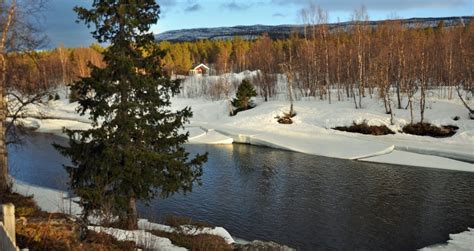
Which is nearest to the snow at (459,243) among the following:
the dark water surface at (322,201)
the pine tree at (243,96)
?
the dark water surface at (322,201)

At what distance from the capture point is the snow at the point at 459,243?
16672mm

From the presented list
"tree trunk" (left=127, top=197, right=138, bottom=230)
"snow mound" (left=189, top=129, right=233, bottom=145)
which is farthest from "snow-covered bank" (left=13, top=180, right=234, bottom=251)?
"snow mound" (left=189, top=129, right=233, bottom=145)

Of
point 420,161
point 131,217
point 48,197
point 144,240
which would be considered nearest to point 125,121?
point 131,217

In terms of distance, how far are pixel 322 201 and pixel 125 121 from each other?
484 inches

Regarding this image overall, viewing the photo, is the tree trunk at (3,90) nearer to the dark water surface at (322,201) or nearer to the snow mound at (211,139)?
the dark water surface at (322,201)

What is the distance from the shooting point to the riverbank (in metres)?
35.3

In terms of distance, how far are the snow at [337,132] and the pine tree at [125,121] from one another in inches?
857

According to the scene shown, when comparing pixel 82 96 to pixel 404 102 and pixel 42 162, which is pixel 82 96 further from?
pixel 404 102

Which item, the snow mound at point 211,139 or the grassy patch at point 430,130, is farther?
the snow mound at point 211,139

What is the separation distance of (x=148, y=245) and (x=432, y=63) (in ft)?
183

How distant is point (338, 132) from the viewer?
43875mm

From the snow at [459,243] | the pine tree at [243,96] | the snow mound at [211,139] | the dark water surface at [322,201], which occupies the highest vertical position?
the pine tree at [243,96]

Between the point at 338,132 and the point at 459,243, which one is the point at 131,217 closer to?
the point at 459,243

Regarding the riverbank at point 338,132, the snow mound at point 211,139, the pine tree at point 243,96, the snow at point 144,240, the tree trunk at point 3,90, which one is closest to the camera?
the snow at point 144,240
